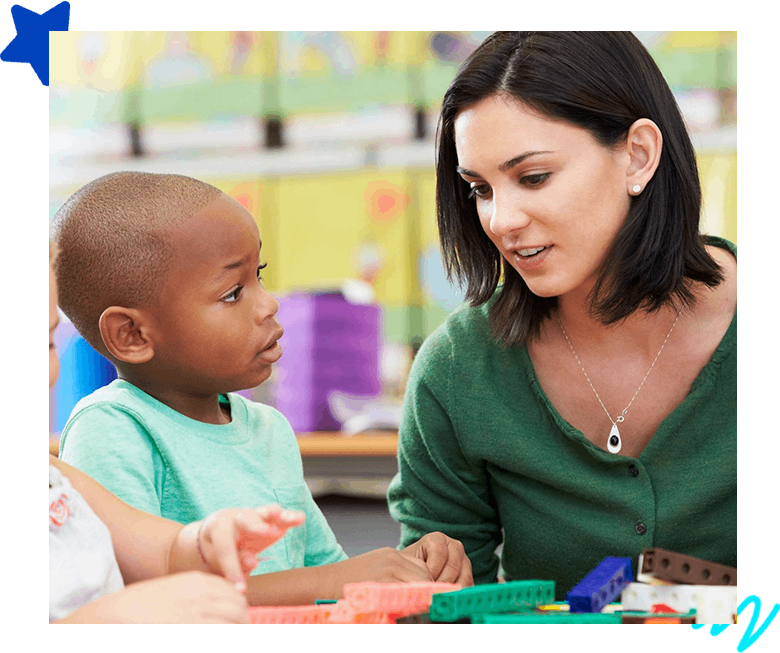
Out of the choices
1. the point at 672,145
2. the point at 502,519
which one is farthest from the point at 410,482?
the point at 672,145

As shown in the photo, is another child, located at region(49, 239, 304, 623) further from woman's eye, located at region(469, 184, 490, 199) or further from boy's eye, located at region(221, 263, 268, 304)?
woman's eye, located at region(469, 184, 490, 199)

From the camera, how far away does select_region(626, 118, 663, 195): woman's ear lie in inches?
42.0

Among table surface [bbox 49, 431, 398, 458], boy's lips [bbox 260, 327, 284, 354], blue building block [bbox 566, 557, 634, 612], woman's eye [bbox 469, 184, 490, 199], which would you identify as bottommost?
table surface [bbox 49, 431, 398, 458]

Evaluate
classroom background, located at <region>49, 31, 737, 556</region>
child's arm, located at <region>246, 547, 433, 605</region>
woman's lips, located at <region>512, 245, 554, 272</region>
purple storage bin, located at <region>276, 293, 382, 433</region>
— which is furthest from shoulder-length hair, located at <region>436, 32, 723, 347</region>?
classroom background, located at <region>49, 31, 737, 556</region>

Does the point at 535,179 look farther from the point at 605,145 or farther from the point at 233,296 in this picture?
the point at 233,296

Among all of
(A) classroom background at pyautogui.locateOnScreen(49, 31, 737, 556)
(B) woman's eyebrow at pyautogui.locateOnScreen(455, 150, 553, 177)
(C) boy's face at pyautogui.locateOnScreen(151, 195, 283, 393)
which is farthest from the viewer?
(A) classroom background at pyautogui.locateOnScreen(49, 31, 737, 556)

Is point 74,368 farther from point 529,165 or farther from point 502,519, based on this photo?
point 529,165

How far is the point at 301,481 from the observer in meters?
0.97

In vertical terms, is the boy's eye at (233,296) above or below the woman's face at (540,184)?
below

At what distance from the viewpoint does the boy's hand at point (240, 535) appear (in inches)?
19.9

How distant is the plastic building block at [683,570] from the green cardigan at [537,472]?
0.39 metres

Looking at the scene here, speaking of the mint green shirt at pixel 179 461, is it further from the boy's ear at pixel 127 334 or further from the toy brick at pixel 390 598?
the toy brick at pixel 390 598
